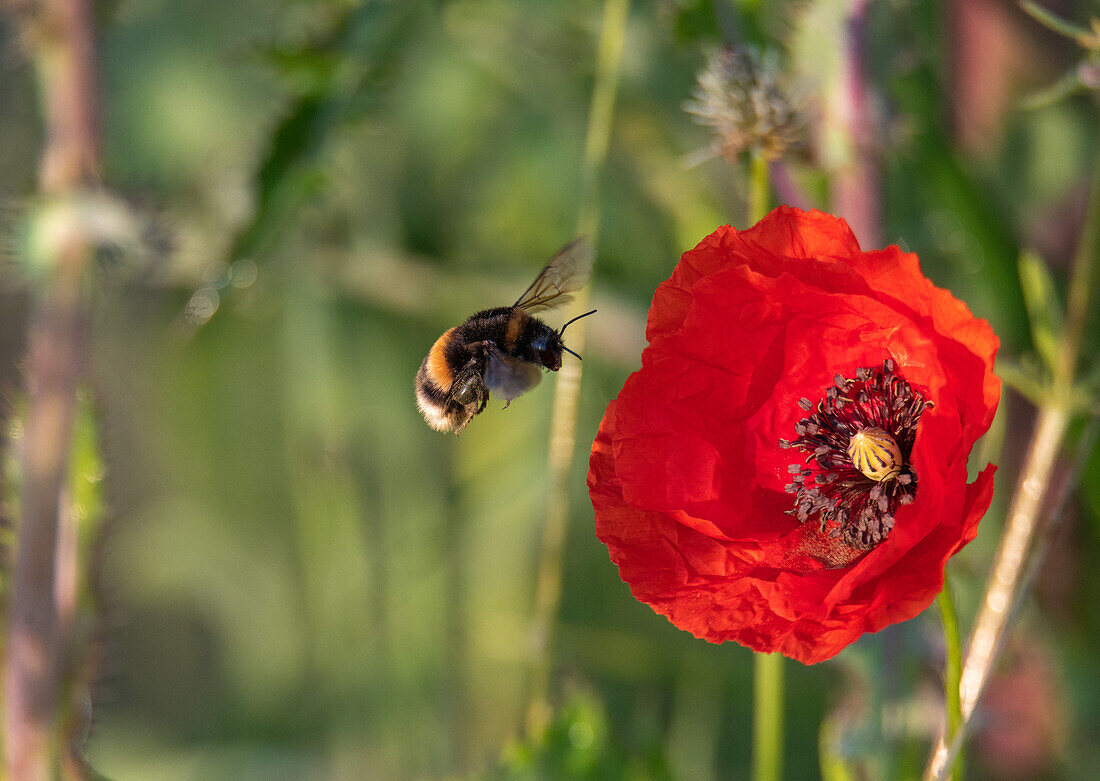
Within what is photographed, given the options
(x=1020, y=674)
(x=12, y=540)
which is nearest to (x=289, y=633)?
(x=12, y=540)

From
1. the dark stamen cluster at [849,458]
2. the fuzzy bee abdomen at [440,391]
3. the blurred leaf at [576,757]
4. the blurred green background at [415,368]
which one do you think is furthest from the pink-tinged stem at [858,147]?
the blurred leaf at [576,757]

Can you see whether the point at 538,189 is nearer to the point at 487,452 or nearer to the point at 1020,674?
the point at 487,452

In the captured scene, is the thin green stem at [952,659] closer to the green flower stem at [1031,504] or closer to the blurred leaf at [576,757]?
the green flower stem at [1031,504]

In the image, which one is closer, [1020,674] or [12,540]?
[12,540]

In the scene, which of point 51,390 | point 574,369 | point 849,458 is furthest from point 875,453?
point 51,390

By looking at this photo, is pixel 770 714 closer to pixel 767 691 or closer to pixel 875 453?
pixel 767 691

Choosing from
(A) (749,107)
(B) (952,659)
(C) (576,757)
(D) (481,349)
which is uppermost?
(A) (749,107)
